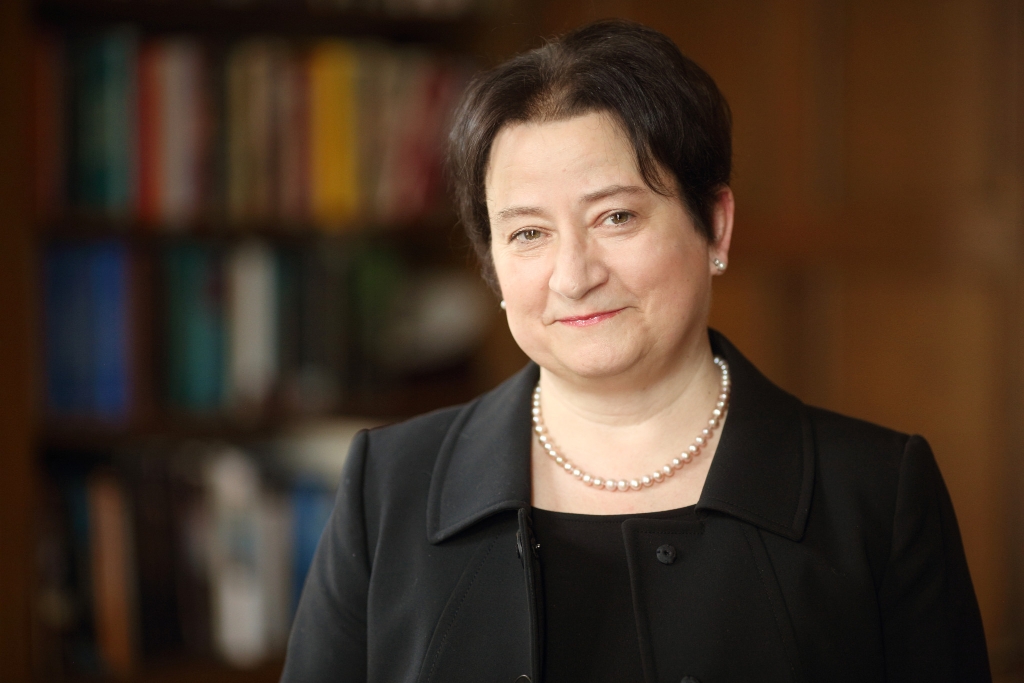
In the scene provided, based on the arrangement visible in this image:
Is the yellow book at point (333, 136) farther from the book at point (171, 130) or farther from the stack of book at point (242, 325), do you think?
the book at point (171, 130)

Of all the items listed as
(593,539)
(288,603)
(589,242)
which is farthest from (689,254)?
(288,603)

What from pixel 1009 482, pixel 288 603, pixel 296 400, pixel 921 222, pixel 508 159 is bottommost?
pixel 288 603

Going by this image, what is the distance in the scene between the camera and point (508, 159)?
1127 mm

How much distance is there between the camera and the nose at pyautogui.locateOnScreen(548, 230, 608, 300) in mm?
1070

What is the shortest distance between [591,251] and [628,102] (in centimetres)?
17

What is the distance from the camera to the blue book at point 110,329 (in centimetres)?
218

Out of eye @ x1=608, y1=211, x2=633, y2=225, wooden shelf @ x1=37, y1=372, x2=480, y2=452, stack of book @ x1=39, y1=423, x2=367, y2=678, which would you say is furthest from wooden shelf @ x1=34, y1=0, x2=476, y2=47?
eye @ x1=608, y1=211, x2=633, y2=225

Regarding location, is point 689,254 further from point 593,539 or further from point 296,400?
point 296,400

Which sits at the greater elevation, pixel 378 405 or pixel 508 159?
pixel 508 159

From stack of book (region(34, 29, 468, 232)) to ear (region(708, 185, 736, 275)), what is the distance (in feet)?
4.31

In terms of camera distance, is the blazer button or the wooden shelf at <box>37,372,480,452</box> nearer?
the blazer button

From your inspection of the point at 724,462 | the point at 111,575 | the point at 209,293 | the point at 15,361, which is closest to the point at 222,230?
the point at 209,293

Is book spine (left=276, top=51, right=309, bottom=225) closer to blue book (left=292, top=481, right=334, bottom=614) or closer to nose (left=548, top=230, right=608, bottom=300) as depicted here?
blue book (left=292, top=481, right=334, bottom=614)

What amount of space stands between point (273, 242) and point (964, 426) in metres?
1.60
